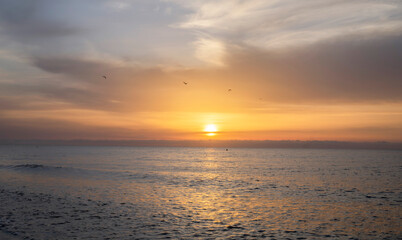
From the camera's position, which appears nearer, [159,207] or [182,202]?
[159,207]

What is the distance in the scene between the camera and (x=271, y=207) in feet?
106

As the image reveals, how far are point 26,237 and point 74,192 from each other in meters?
20.9

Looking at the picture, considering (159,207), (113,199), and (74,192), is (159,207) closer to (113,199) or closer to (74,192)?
(113,199)

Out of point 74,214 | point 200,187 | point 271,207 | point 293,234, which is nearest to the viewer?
point 293,234

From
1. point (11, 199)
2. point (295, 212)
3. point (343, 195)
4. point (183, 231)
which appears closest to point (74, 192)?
point (11, 199)

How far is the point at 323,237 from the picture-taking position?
21953 millimetres

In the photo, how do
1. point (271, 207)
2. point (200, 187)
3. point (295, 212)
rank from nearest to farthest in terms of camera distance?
point (295, 212)
point (271, 207)
point (200, 187)

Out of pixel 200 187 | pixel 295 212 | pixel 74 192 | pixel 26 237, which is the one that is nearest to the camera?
pixel 26 237

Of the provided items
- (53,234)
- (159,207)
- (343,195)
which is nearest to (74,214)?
(53,234)

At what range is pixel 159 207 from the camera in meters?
31.7

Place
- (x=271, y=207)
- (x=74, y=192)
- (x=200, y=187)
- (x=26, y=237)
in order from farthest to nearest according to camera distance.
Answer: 1. (x=200, y=187)
2. (x=74, y=192)
3. (x=271, y=207)
4. (x=26, y=237)

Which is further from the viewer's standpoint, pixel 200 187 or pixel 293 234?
pixel 200 187

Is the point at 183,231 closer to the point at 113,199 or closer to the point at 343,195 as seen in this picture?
the point at 113,199

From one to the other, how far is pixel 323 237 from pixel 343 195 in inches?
865
